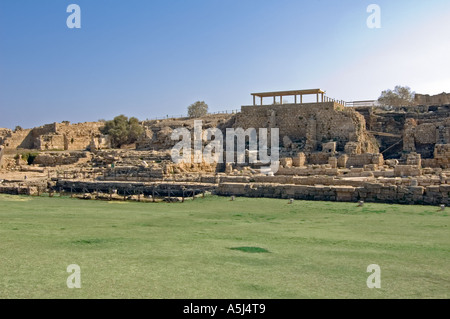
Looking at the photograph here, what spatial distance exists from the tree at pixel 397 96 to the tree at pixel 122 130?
27.3 metres

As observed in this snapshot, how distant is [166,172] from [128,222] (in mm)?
12731

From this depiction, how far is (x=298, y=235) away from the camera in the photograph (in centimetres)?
950

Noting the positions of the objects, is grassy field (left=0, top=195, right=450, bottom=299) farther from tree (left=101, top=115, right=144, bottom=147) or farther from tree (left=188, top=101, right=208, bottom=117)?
tree (left=188, top=101, right=208, bottom=117)

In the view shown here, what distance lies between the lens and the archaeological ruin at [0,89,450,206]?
58.4 ft

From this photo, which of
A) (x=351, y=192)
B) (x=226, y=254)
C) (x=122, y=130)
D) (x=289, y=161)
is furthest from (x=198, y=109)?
(x=226, y=254)

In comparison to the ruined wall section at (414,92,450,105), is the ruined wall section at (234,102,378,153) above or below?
below

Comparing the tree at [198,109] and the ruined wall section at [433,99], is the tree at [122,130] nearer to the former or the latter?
the tree at [198,109]

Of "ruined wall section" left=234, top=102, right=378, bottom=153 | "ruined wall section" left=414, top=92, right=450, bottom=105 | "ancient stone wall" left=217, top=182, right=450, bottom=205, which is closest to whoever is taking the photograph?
"ancient stone wall" left=217, top=182, right=450, bottom=205

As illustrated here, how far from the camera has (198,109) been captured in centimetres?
5603

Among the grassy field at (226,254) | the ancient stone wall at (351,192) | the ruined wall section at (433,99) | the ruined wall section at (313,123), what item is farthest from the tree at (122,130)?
the grassy field at (226,254)

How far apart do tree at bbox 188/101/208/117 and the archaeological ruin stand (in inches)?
283

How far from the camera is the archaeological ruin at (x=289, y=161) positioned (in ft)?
58.4

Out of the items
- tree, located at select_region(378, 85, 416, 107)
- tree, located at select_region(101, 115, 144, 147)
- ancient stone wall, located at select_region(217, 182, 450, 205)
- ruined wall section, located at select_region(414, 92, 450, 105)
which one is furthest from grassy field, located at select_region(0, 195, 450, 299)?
tree, located at select_region(378, 85, 416, 107)

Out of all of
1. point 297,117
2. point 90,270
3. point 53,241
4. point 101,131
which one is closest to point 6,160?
point 101,131
